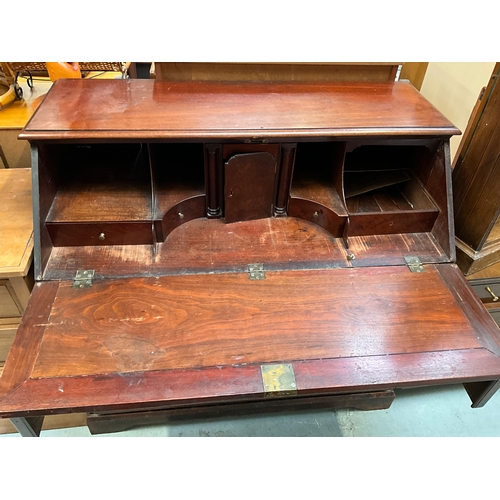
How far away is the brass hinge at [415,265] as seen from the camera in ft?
3.94

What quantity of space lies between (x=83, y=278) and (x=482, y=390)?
3.91ft

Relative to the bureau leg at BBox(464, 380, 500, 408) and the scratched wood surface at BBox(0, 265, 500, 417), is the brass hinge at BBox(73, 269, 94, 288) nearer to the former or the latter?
the scratched wood surface at BBox(0, 265, 500, 417)

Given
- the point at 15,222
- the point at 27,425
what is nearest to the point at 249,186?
the point at 15,222

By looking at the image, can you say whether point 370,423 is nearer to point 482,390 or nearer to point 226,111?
point 482,390

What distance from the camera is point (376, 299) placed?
3.64 ft

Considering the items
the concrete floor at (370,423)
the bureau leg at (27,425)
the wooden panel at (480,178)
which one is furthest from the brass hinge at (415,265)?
the bureau leg at (27,425)

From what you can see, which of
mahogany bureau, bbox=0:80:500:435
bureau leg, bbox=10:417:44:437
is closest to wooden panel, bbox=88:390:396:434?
mahogany bureau, bbox=0:80:500:435

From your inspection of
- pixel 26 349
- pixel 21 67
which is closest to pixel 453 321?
pixel 26 349

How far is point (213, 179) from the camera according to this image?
119 centimetres

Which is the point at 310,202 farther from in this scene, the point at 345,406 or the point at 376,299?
the point at 345,406

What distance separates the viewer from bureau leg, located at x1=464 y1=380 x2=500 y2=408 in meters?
1.06

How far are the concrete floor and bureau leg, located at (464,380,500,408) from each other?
46 cm

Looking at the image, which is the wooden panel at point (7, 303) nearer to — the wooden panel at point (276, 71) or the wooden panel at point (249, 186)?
the wooden panel at point (249, 186)

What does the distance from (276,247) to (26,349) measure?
74 cm
